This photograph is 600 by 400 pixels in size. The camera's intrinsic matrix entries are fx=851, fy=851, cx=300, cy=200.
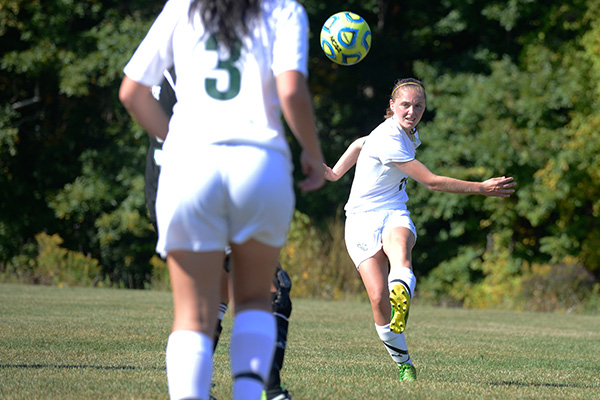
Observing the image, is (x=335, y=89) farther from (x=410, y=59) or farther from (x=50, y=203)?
(x=50, y=203)

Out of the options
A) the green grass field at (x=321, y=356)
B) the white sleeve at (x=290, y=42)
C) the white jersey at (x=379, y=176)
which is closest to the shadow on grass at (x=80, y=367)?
the green grass field at (x=321, y=356)

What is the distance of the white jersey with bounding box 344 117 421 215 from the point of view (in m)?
5.99

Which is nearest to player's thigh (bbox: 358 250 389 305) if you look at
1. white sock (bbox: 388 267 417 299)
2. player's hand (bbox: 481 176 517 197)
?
white sock (bbox: 388 267 417 299)

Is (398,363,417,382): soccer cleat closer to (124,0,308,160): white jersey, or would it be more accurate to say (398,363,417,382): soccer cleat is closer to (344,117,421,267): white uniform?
(344,117,421,267): white uniform

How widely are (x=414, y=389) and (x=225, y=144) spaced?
106 inches

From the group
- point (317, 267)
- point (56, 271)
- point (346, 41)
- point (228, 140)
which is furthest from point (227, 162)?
point (56, 271)

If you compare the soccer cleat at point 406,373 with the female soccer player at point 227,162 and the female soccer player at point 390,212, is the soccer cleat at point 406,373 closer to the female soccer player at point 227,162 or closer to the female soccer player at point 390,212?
the female soccer player at point 390,212

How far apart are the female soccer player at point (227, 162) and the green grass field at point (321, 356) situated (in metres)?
1.69

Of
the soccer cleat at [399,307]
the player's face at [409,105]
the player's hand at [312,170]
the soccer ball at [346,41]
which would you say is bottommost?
the soccer cleat at [399,307]

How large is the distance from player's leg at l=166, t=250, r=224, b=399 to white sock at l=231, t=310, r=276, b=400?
0.12 metres

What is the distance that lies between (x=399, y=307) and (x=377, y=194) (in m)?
1.02

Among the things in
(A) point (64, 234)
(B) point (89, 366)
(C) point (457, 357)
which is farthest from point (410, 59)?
(B) point (89, 366)

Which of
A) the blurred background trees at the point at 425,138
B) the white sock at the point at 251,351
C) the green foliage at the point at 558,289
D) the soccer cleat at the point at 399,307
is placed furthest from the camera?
the blurred background trees at the point at 425,138

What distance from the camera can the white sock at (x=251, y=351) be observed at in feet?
10.1
